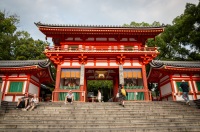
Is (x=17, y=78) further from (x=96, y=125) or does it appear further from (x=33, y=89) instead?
(x=96, y=125)

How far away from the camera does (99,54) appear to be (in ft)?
55.8

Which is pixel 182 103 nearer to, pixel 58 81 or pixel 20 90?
pixel 58 81

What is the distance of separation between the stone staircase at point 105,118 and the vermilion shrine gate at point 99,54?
4.45m

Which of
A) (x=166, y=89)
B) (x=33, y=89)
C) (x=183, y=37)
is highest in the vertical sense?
(x=183, y=37)

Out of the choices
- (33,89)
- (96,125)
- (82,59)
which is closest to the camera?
(96,125)

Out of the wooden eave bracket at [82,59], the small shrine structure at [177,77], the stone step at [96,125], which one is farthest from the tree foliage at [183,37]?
the stone step at [96,125]

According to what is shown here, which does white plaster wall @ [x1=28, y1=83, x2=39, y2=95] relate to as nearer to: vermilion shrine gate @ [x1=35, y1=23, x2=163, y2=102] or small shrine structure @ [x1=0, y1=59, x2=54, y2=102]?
small shrine structure @ [x1=0, y1=59, x2=54, y2=102]

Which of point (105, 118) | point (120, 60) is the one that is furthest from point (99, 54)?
point (105, 118)

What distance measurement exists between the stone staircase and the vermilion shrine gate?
4.45 meters

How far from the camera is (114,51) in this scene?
1691cm

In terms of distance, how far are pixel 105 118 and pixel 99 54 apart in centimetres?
848

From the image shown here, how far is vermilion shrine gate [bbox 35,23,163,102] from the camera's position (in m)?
16.6

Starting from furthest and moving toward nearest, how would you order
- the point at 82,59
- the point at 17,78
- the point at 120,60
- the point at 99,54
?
the point at 17,78
the point at 120,60
the point at 82,59
the point at 99,54

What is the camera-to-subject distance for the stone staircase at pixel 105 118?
8453mm
